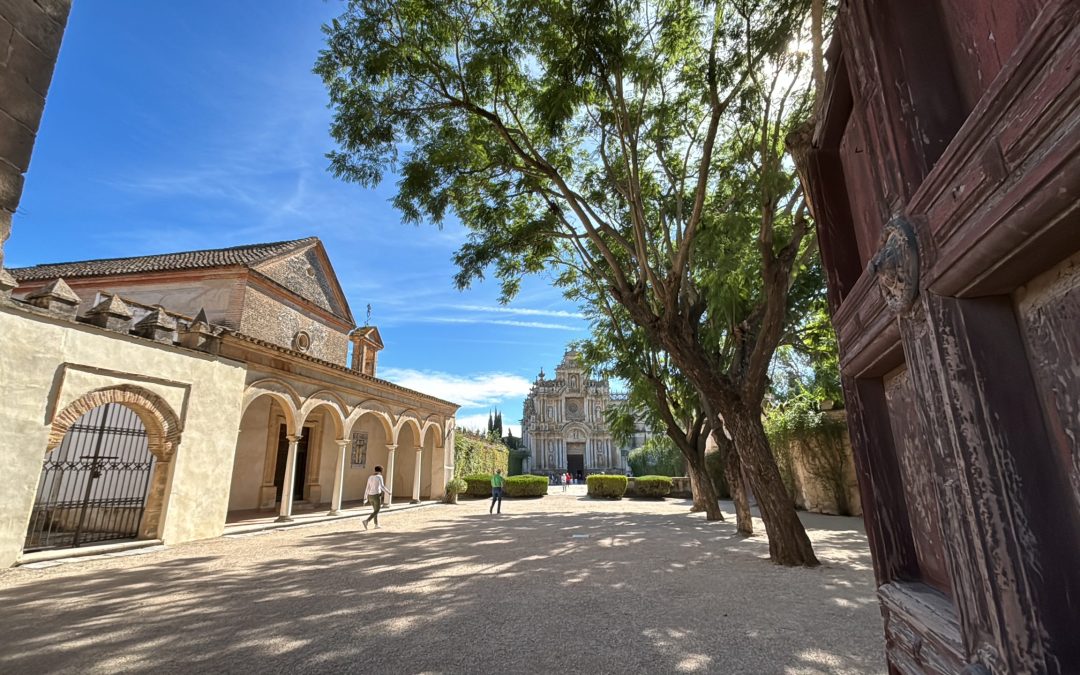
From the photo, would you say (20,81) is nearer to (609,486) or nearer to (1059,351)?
(1059,351)

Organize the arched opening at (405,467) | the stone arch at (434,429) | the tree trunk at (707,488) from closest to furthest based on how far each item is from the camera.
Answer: the tree trunk at (707,488)
the stone arch at (434,429)
the arched opening at (405,467)

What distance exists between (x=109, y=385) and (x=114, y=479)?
3.15 metres

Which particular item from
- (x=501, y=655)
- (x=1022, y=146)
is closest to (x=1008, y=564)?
(x=1022, y=146)

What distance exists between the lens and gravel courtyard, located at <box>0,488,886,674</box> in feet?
12.0

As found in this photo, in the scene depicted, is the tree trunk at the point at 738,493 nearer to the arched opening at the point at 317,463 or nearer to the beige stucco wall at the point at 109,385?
the beige stucco wall at the point at 109,385

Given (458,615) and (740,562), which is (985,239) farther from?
(740,562)

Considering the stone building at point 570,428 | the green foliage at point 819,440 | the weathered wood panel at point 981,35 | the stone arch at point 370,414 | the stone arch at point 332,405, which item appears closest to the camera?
the weathered wood panel at point 981,35

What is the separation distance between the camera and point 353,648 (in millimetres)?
3879

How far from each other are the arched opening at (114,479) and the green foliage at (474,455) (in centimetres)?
1428

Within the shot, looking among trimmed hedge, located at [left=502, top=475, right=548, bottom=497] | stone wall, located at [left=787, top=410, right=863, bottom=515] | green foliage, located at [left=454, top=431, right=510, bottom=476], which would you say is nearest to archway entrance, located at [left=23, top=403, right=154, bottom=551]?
green foliage, located at [left=454, top=431, right=510, bottom=476]

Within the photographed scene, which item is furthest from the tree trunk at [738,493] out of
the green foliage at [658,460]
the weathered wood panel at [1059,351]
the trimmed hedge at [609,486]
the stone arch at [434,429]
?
the green foliage at [658,460]

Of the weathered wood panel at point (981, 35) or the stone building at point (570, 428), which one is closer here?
the weathered wood panel at point (981, 35)

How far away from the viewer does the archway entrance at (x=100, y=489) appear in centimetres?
852

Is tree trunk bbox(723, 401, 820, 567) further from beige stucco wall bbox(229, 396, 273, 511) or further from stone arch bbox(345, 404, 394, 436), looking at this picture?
beige stucco wall bbox(229, 396, 273, 511)
